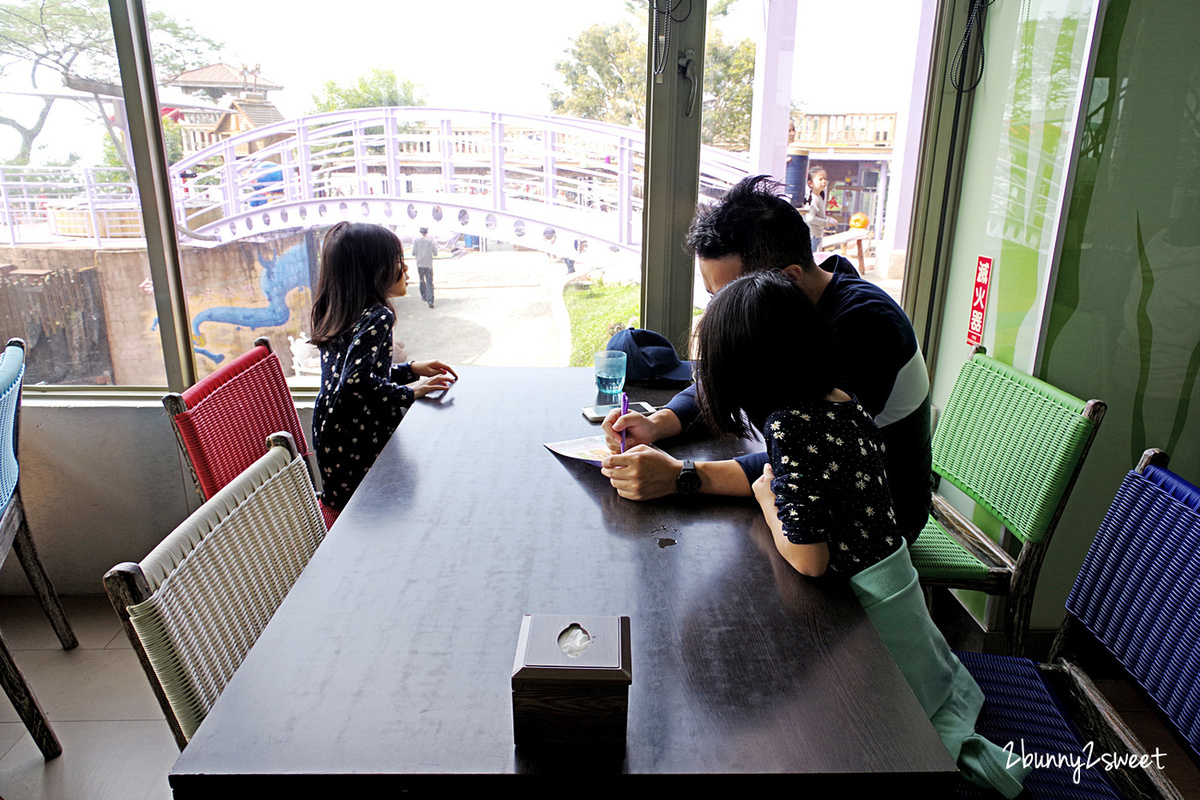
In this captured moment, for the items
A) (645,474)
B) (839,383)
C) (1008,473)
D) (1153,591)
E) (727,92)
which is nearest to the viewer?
(1153,591)

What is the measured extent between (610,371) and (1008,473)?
970mm

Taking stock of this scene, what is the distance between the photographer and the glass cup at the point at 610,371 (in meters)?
1.96

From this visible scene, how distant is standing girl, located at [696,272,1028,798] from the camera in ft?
3.52

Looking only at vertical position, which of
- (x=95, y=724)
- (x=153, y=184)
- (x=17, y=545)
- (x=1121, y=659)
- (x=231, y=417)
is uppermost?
(x=153, y=184)

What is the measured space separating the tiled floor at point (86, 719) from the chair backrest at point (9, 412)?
1.85ft

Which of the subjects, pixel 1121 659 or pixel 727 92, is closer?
pixel 1121 659

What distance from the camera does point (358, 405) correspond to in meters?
1.96

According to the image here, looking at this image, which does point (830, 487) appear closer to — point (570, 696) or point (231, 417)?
point (570, 696)

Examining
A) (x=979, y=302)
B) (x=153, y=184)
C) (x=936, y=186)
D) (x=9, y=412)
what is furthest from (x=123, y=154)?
(x=979, y=302)

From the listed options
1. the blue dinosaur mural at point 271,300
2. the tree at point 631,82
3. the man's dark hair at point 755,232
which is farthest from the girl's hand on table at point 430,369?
the tree at point 631,82

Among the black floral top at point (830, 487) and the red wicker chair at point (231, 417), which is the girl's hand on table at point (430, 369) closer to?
the red wicker chair at point (231, 417)

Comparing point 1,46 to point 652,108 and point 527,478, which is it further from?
point 527,478

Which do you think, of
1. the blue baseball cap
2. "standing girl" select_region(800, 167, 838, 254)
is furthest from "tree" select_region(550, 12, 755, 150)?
the blue baseball cap

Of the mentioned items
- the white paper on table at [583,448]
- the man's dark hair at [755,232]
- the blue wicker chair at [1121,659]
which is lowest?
the blue wicker chair at [1121,659]
